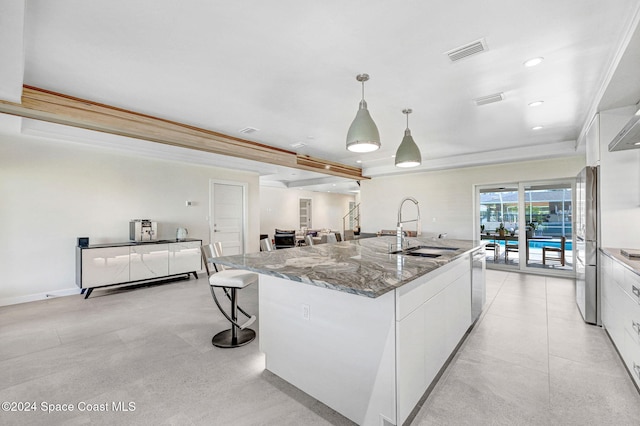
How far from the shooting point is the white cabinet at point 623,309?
2.06 m

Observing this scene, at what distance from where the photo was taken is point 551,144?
17.8 ft

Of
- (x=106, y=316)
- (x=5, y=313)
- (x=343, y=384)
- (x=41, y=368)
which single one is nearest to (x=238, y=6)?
(x=343, y=384)

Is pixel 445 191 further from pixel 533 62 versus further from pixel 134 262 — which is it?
pixel 134 262

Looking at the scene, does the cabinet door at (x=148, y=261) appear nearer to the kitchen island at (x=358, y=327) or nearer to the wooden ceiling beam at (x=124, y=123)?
the wooden ceiling beam at (x=124, y=123)

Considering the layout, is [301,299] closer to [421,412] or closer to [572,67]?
[421,412]

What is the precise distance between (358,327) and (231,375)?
1253 millimetres

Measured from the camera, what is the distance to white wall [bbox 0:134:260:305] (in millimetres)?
4109

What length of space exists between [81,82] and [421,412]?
4115mm

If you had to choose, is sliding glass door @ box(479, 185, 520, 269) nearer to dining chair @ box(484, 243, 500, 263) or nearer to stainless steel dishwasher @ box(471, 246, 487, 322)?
dining chair @ box(484, 243, 500, 263)

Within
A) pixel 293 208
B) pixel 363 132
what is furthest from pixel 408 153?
pixel 293 208

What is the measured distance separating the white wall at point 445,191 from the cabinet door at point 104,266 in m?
6.14

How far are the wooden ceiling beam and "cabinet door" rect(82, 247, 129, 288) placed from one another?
1.88 metres

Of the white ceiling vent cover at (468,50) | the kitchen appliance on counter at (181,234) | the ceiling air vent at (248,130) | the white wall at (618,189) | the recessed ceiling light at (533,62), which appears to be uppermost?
the recessed ceiling light at (533,62)

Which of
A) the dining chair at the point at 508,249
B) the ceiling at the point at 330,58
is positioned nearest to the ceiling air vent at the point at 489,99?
the ceiling at the point at 330,58
